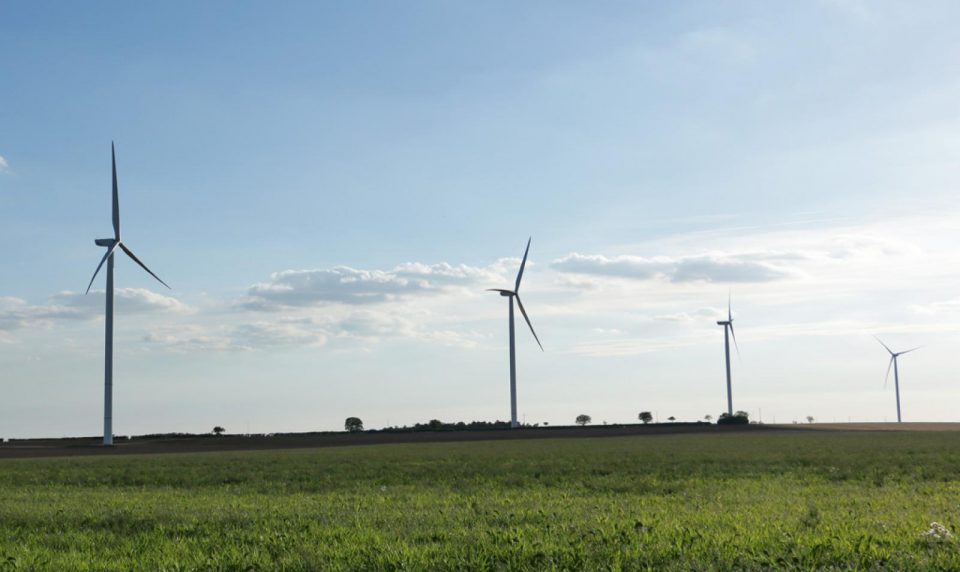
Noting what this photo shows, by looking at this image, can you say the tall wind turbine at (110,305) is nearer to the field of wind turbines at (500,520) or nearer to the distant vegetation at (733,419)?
the field of wind turbines at (500,520)

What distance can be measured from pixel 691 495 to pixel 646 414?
499 feet

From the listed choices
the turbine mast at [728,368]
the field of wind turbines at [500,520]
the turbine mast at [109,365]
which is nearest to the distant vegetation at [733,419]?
the turbine mast at [728,368]

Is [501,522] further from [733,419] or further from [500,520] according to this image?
[733,419]

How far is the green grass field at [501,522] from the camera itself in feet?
45.4

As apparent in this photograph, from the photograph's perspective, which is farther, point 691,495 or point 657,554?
point 691,495

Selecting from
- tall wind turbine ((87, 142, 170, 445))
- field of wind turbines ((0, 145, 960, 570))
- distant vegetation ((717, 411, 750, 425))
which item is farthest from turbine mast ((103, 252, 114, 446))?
distant vegetation ((717, 411, 750, 425))

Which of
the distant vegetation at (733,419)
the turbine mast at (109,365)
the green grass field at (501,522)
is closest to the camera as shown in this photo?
the green grass field at (501,522)

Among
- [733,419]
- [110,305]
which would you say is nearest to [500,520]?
[110,305]

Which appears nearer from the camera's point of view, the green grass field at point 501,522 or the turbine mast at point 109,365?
the green grass field at point 501,522

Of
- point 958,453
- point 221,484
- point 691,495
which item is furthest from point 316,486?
point 958,453

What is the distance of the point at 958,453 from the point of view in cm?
4844

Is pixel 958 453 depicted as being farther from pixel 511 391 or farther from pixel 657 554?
pixel 511 391

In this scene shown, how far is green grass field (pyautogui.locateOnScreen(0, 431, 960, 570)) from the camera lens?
1384cm

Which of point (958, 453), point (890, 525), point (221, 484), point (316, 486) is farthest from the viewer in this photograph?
point (958, 453)
